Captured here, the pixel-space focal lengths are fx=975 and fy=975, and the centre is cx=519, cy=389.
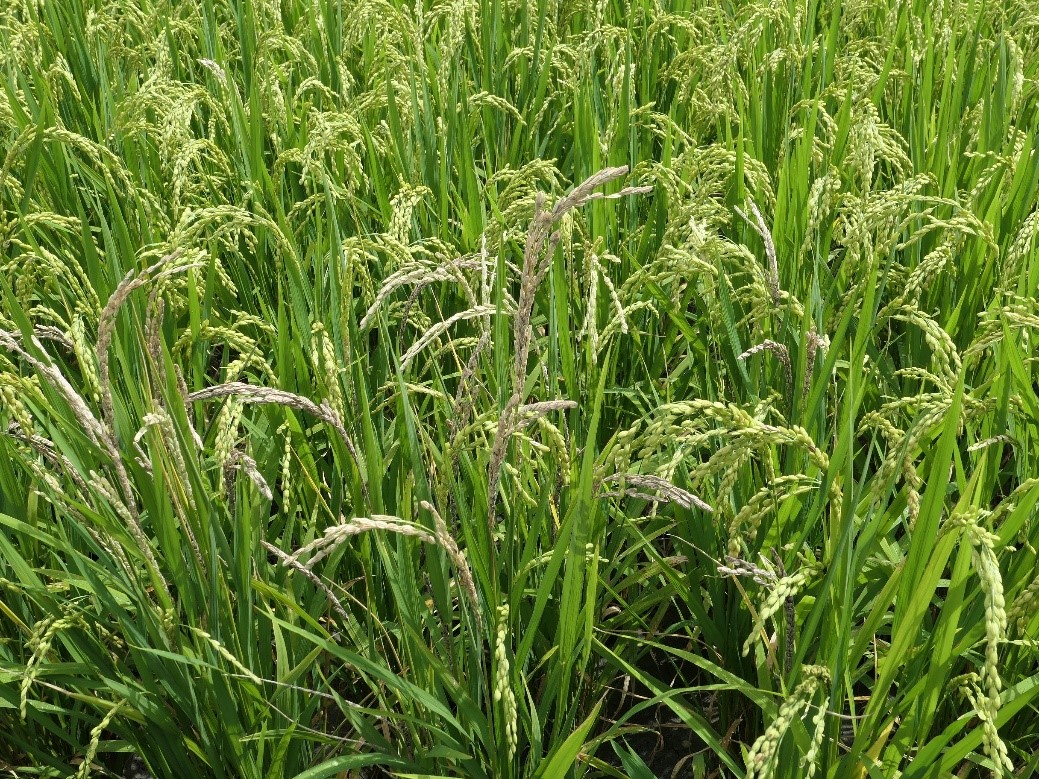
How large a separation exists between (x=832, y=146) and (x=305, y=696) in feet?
6.19

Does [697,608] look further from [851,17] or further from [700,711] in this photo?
[851,17]

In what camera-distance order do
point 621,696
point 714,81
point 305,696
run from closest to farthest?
point 305,696 < point 621,696 < point 714,81

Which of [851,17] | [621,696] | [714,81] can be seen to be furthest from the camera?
[851,17]

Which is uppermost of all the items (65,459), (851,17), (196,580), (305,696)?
(851,17)

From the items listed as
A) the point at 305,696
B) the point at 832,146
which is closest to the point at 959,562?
the point at 305,696

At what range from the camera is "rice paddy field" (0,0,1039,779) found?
1.36 m

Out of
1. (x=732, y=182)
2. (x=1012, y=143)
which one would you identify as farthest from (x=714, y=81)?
(x=1012, y=143)

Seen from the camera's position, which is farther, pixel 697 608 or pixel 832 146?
pixel 832 146

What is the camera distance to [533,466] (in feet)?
6.19

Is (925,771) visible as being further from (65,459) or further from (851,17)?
(851,17)

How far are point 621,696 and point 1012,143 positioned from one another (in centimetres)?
169

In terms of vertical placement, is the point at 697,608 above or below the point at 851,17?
below

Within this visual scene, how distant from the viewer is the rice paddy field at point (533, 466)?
136cm

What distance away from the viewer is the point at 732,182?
8.48 ft
